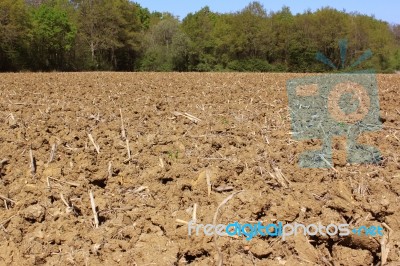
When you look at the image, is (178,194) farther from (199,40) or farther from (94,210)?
(199,40)

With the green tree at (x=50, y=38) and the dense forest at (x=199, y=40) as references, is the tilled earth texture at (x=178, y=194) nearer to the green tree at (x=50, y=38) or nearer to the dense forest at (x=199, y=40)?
the green tree at (x=50, y=38)

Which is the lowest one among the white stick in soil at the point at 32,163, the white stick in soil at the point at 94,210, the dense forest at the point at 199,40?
the white stick in soil at the point at 94,210

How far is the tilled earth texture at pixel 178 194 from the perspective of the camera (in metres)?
3.36

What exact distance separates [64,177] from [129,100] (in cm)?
542

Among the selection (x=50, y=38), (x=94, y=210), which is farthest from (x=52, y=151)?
(x=50, y=38)

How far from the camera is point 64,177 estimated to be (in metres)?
4.50

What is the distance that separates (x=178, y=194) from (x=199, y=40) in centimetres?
5404

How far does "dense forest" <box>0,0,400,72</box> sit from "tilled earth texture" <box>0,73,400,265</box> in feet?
149

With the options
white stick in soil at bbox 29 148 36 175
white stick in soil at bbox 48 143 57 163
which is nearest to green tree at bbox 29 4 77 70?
white stick in soil at bbox 48 143 57 163

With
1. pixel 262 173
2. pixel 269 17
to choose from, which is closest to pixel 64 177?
pixel 262 173

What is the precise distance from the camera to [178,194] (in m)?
4.09

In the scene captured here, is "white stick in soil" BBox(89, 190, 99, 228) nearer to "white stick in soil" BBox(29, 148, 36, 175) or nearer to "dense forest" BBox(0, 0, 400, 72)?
"white stick in soil" BBox(29, 148, 36, 175)

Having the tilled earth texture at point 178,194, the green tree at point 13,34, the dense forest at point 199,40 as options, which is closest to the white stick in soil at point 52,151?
the tilled earth texture at point 178,194

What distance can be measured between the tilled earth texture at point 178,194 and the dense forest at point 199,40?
4533 cm
